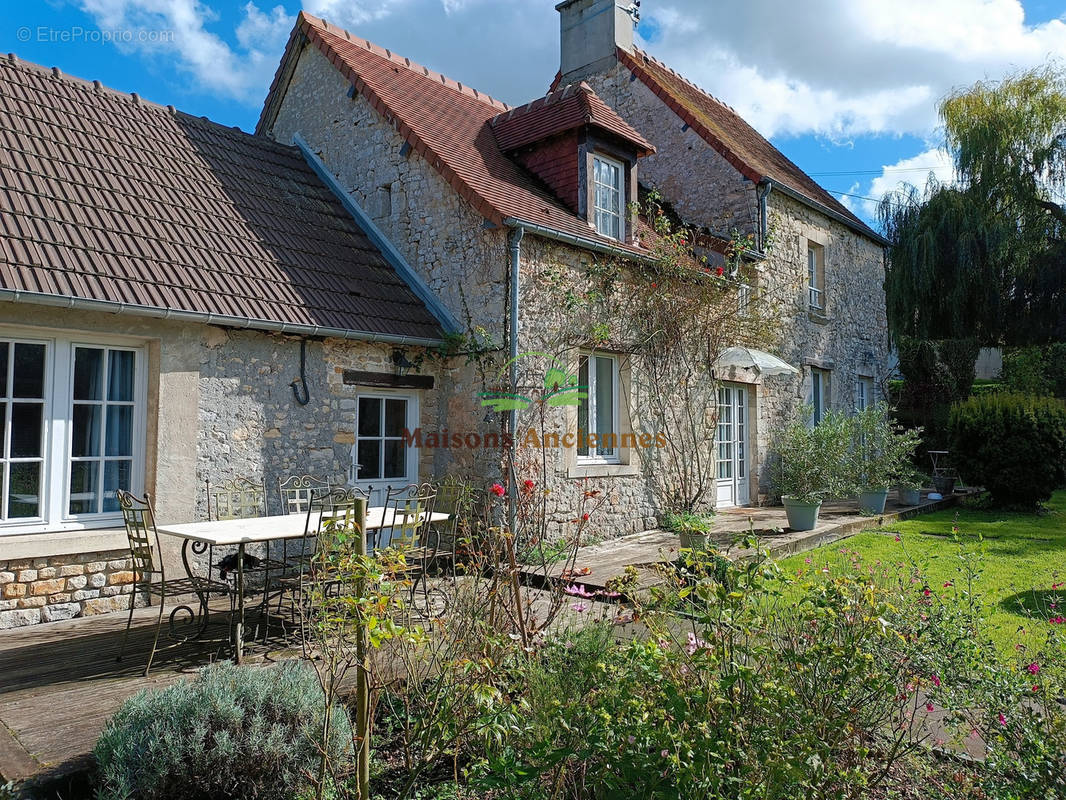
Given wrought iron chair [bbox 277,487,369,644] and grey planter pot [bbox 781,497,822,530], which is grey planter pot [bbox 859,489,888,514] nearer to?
grey planter pot [bbox 781,497,822,530]

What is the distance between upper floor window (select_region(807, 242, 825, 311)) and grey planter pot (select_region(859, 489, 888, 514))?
4.05 m

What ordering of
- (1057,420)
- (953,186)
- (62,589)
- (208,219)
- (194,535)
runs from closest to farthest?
(194,535) < (62,589) < (208,219) < (1057,420) < (953,186)

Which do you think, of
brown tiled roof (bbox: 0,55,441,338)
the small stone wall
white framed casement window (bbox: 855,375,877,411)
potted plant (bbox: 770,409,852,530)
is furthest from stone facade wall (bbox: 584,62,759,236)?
the small stone wall

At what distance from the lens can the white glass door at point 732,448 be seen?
11.0 metres

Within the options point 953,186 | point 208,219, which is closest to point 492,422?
point 208,219

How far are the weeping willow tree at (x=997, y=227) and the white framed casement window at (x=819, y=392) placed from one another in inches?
222

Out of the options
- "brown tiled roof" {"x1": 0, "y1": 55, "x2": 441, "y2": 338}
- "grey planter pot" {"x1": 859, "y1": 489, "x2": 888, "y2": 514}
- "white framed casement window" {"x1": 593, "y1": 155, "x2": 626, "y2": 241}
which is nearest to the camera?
"brown tiled roof" {"x1": 0, "y1": 55, "x2": 441, "y2": 338}

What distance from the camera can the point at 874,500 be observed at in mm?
10547

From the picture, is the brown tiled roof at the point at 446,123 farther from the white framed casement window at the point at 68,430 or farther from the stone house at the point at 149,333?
the white framed casement window at the point at 68,430

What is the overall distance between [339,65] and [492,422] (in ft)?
18.0

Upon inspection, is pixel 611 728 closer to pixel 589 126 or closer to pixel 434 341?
pixel 434 341

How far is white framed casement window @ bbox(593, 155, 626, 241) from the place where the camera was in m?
9.42

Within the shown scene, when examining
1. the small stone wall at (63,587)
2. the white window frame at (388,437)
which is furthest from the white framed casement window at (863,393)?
the small stone wall at (63,587)

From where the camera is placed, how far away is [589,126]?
9156mm
